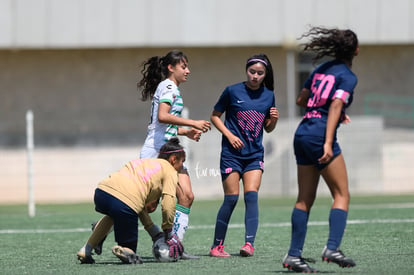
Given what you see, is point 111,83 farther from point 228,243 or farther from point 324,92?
point 324,92

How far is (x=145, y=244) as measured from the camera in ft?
31.4

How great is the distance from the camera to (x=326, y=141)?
20.9 feet

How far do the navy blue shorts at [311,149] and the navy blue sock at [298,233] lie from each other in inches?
15.3

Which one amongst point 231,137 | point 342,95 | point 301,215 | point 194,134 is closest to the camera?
point 342,95

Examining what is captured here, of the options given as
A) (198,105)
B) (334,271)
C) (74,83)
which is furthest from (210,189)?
(334,271)

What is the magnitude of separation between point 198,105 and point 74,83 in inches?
133

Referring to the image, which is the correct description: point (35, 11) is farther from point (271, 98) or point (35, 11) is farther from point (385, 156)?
point (271, 98)

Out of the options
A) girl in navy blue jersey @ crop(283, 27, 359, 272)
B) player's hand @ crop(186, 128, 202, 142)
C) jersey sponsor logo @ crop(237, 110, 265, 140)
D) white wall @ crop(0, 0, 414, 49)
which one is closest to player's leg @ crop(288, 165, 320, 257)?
girl in navy blue jersey @ crop(283, 27, 359, 272)

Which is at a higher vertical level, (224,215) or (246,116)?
(246,116)

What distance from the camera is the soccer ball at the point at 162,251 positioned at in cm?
757

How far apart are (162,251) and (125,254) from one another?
0.37m

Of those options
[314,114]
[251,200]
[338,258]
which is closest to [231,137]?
[251,200]

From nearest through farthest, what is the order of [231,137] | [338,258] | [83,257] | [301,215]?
[338,258] < [301,215] < [83,257] < [231,137]

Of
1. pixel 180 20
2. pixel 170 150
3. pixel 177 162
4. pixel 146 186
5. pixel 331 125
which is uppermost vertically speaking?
pixel 180 20
